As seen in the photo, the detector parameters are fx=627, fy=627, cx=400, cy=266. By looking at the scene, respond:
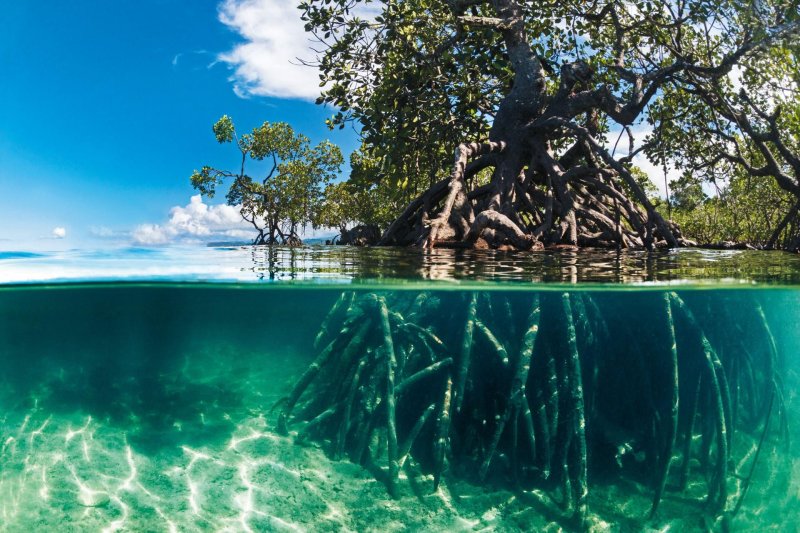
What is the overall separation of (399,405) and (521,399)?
1.32 metres

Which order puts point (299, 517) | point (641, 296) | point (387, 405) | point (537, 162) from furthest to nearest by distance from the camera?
point (537, 162)
point (641, 296)
point (387, 405)
point (299, 517)

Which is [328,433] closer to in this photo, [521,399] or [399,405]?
[399,405]

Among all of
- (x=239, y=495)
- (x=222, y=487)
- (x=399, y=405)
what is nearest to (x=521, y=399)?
(x=399, y=405)

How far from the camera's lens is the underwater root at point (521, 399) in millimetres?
6363

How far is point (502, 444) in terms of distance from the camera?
666 centimetres

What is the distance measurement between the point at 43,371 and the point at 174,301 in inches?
75.4

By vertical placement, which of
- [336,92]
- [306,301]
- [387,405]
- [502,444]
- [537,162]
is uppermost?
[336,92]

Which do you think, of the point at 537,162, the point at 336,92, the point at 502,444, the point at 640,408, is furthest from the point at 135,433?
the point at 537,162

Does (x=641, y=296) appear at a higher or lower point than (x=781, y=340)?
higher

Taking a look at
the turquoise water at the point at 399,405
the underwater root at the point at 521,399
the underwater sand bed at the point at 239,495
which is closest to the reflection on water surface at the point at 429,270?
the turquoise water at the point at 399,405

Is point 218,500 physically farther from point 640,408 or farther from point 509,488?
point 640,408

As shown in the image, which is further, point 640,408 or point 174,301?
point 174,301

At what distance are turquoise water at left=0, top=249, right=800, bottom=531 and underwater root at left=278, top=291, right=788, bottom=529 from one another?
0.02 meters

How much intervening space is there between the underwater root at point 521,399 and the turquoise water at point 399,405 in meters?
0.02
